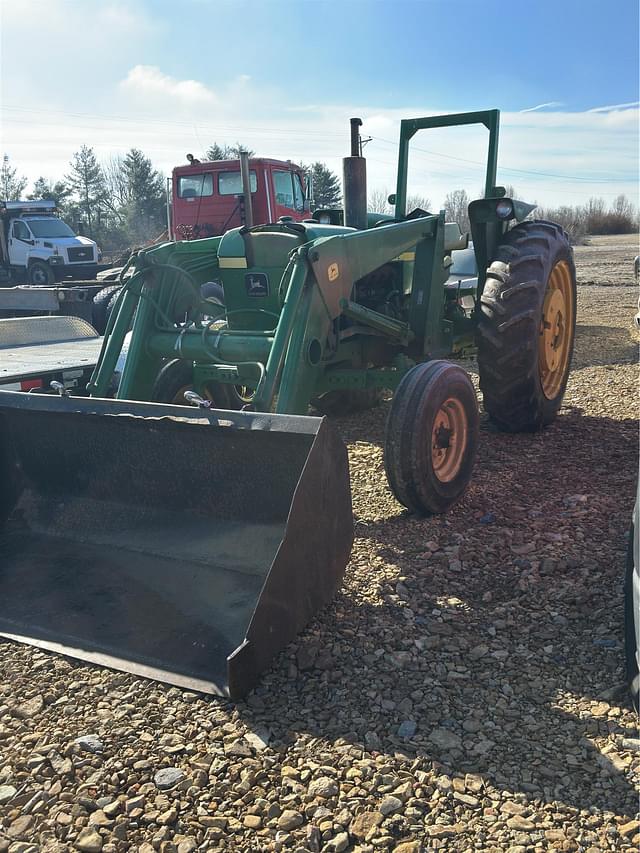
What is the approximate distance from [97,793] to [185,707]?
47 centimetres

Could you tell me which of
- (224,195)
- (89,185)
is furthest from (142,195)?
(224,195)

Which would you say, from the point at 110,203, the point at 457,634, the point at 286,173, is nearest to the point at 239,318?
the point at 457,634

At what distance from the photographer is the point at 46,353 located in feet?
23.7

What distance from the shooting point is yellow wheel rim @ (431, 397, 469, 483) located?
14.8 ft

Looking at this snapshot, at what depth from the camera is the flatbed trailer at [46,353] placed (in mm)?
5992

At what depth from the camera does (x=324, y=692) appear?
2.95 m

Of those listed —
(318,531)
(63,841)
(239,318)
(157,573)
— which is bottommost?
(63,841)

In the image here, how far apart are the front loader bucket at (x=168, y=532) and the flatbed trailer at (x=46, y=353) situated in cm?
101

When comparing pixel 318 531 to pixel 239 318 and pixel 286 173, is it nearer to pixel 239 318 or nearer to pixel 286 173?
pixel 239 318

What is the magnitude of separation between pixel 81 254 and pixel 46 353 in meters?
14.9

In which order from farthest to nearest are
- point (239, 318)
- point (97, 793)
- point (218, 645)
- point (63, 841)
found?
1. point (239, 318)
2. point (218, 645)
3. point (97, 793)
4. point (63, 841)

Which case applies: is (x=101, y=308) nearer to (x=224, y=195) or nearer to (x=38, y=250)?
(x=224, y=195)

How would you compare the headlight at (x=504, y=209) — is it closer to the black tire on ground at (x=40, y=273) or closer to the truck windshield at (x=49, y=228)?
the black tire on ground at (x=40, y=273)

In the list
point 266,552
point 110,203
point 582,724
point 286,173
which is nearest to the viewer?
point 582,724
